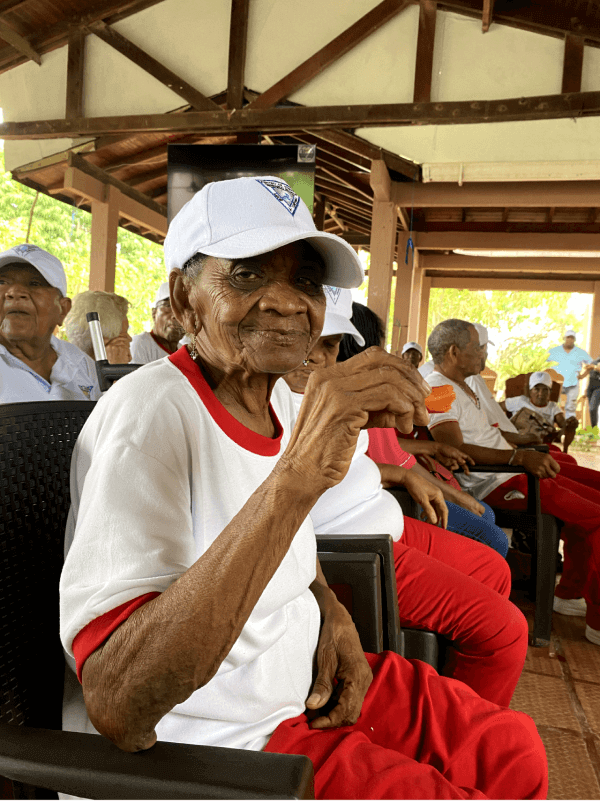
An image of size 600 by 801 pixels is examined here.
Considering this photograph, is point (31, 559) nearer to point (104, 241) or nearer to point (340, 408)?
point (340, 408)

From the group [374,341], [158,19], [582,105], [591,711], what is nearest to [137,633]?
[374,341]

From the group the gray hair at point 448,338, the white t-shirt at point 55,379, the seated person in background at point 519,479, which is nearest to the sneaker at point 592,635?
the seated person in background at point 519,479

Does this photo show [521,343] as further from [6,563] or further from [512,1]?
[6,563]

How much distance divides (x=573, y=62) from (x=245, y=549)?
5265 mm

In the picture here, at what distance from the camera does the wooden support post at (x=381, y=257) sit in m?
6.48

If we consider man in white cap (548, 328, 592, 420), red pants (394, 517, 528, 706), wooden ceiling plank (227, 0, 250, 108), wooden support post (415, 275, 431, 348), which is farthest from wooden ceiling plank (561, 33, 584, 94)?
man in white cap (548, 328, 592, 420)

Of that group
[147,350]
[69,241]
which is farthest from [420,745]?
[69,241]

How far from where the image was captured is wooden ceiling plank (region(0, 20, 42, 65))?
5.44 meters

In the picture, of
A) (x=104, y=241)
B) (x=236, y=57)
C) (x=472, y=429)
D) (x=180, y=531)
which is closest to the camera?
(x=180, y=531)

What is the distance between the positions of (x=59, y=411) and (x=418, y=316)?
10672 millimetres

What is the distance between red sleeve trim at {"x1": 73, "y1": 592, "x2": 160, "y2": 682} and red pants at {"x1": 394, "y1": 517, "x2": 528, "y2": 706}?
1.20 m

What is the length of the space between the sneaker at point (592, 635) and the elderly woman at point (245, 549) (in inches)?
78.1

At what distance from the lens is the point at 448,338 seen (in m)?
3.67

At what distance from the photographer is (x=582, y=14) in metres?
4.65
